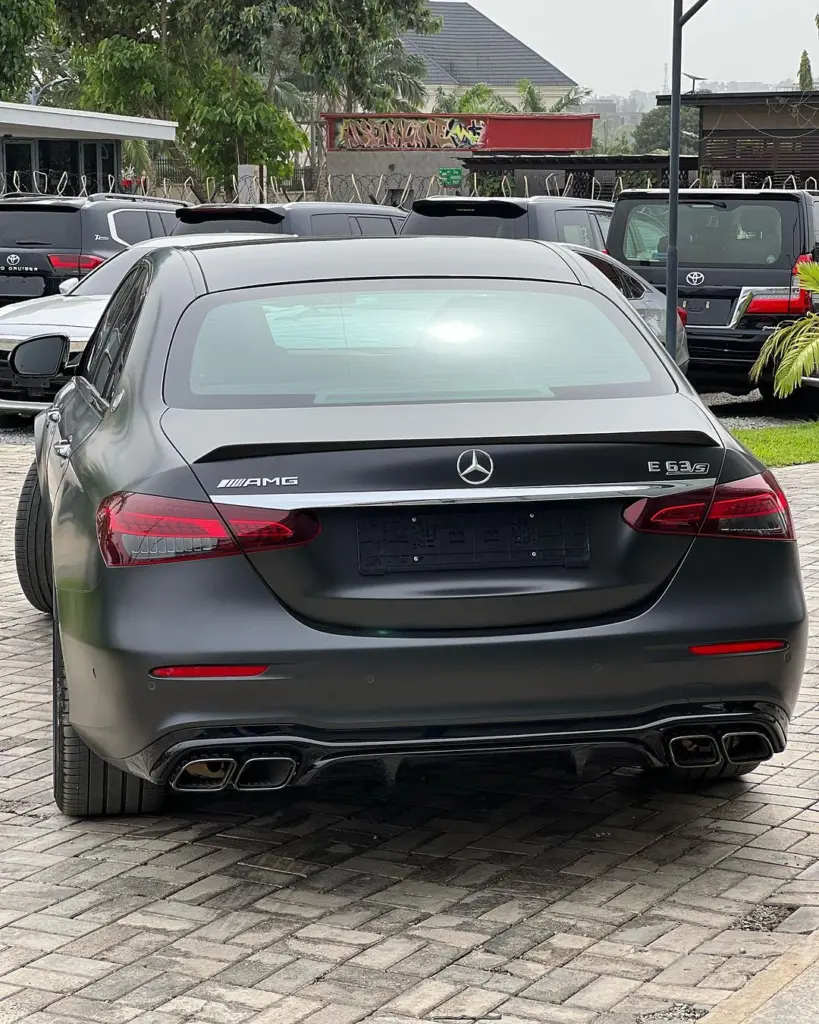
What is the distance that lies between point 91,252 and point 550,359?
526 inches

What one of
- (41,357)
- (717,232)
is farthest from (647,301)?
(41,357)

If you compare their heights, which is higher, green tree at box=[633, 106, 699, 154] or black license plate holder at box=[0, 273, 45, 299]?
green tree at box=[633, 106, 699, 154]

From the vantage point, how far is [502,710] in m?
Result: 4.14

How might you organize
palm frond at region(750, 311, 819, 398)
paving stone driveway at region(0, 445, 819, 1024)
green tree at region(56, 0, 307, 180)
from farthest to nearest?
green tree at region(56, 0, 307, 180) < palm frond at region(750, 311, 819, 398) < paving stone driveway at region(0, 445, 819, 1024)

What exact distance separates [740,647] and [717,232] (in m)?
11.9

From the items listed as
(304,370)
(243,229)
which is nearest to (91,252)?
(243,229)

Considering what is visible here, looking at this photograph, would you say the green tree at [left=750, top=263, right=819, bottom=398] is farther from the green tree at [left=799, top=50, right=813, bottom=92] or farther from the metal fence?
the green tree at [left=799, top=50, right=813, bottom=92]

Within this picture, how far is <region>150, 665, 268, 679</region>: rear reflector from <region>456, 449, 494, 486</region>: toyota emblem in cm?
66

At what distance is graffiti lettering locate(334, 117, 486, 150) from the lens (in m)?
56.9

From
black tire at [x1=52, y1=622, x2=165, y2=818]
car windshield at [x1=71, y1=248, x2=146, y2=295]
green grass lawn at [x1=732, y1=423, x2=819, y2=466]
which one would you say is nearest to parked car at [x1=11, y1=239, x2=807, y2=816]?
black tire at [x1=52, y1=622, x2=165, y2=818]

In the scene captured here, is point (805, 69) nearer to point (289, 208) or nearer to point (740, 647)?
point (289, 208)

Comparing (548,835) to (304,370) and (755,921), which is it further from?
(304,370)

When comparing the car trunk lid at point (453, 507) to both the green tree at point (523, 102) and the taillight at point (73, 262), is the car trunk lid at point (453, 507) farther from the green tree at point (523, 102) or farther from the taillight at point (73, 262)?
the green tree at point (523, 102)

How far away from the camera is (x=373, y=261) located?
5.12 metres
